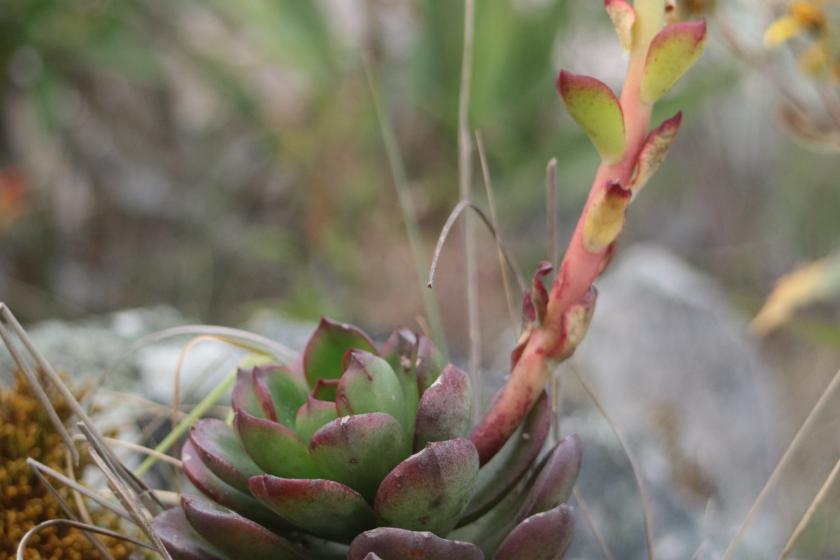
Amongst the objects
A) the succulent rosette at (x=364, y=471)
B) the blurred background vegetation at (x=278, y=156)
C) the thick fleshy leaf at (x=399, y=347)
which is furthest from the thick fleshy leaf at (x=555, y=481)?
the blurred background vegetation at (x=278, y=156)

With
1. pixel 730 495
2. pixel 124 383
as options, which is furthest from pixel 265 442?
pixel 730 495

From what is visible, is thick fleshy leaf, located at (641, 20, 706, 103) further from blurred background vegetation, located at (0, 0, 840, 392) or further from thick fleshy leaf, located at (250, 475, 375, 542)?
blurred background vegetation, located at (0, 0, 840, 392)

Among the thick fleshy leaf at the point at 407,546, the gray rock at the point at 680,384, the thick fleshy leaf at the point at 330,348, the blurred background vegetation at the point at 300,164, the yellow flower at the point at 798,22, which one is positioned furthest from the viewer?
the blurred background vegetation at the point at 300,164

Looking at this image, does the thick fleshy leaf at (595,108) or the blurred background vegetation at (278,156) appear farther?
the blurred background vegetation at (278,156)

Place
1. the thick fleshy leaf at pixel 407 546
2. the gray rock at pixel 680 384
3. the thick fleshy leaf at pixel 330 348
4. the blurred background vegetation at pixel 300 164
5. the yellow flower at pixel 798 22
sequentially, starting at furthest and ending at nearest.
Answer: the blurred background vegetation at pixel 300 164
the gray rock at pixel 680 384
the yellow flower at pixel 798 22
the thick fleshy leaf at pixel 330 348
the thick fleshy leaf at pixel 407 546

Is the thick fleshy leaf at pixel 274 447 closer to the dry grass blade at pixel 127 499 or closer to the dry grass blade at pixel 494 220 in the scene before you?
the dry grass blade at pixel 127 499

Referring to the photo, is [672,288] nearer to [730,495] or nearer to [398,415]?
[730,495]

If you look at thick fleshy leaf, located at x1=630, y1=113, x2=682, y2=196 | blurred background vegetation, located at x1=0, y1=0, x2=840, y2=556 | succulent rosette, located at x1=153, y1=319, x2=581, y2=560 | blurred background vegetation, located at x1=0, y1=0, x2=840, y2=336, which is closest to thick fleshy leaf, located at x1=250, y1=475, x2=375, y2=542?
succulent rosette, located at x1=153, y1=319, x2=581, y2=560
